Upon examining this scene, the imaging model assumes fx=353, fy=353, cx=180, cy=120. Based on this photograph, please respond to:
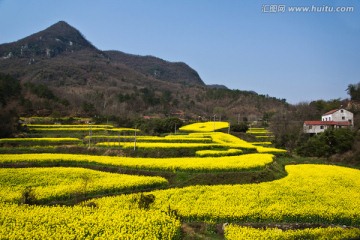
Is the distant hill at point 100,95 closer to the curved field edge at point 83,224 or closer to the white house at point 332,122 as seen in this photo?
the white house at point 332,122

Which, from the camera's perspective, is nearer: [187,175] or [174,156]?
[187,175]

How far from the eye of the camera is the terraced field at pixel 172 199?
12742 mm

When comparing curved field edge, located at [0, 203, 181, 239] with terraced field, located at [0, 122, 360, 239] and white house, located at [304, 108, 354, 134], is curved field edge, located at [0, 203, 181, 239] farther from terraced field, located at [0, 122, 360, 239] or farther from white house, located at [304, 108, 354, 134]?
white house, located at [304, 108, 354, 134]

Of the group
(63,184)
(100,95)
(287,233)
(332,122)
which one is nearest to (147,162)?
(63,184)

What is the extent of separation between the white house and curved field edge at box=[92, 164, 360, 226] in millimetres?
31833

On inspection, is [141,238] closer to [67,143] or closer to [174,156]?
[174,156]

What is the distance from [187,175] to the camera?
22.4 metres

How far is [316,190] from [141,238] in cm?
1217

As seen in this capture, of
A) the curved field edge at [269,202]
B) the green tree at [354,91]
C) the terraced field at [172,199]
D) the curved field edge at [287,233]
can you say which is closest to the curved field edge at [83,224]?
the terraced field at [172,199]

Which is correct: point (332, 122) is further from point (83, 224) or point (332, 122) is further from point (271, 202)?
point (83, 224)

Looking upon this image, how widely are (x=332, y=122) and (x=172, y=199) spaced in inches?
1646

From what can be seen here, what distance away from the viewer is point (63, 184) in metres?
19.2

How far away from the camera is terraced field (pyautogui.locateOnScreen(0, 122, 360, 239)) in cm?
1274

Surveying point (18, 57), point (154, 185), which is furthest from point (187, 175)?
point (18, 57)
